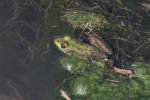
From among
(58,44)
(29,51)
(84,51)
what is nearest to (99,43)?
(84,51)

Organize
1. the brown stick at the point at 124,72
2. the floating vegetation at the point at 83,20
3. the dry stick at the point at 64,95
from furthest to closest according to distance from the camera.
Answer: the floating vegetation at the point at 83,20, the brown stick at the point at 124,72, the dry stick at the point at 64,95

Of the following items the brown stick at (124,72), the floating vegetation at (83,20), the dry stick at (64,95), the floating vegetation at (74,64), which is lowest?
the dry stick at (64,95)

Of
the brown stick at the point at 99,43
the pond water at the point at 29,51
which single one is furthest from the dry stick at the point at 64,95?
the brown stick at the point at 99,43

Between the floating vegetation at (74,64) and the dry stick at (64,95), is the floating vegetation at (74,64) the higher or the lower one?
the higher one

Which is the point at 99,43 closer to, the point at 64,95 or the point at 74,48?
the point at 74,48

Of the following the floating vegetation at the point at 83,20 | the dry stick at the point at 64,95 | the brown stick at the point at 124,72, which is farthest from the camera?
the floating vegetation at the point at 83,20

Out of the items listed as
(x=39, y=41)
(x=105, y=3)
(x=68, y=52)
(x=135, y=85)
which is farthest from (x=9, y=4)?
(x=135, y=85)

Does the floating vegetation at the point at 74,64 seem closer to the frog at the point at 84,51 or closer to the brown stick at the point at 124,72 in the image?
the frog at the point at 84,51

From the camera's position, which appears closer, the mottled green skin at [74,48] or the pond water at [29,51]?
the pond water at [29,51]
